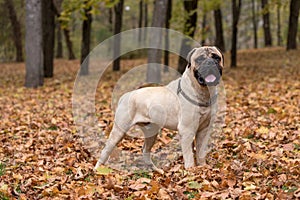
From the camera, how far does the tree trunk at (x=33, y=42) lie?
1630 cm

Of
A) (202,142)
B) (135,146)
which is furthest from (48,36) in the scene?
(202,142)

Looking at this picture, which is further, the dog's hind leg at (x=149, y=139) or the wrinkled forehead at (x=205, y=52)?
the dog's hind leg at (x=149, y=139)

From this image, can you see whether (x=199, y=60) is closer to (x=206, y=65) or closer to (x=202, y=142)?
(x=206, y=65)

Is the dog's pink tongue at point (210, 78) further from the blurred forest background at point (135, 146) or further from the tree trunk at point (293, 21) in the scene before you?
the tree trunk at point (293, 21)

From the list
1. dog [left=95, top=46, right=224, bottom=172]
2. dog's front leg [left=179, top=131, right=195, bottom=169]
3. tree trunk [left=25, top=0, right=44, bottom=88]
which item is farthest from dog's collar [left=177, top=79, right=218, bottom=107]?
tree trunk [left=25, top=0, right=44, bottom=88]

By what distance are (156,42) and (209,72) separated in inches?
425

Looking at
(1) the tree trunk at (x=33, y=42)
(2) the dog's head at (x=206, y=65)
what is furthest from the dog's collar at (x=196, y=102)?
(1) the tree trunk at (x=33, y=42)

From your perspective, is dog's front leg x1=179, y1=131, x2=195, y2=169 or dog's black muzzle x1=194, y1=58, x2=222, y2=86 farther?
dog's front leg x1=179, y1=131, x2=195, y2=169

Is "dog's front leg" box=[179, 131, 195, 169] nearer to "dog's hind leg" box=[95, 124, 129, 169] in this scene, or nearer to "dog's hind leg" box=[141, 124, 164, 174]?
"dog's hind leg" box=[141, 124, 164, 174]

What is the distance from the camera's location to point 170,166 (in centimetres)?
661

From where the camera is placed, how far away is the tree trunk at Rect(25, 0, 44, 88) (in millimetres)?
16297

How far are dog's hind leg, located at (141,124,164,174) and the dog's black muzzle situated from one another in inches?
43.3

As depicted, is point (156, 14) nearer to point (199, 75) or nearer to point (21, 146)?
point (21, 146)

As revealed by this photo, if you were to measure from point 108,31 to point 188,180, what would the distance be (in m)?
34.3
